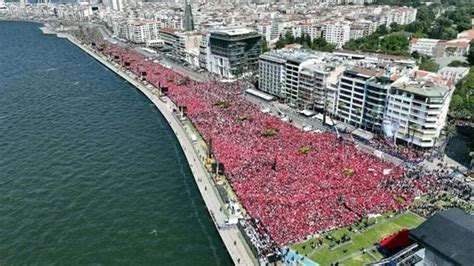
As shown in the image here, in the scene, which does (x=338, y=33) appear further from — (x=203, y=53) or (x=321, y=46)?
(x=203, y=53)

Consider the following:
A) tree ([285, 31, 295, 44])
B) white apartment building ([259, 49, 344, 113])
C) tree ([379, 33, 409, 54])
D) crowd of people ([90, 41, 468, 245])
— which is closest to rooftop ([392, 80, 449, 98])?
crowd of people ([90, 41, 468, 245])

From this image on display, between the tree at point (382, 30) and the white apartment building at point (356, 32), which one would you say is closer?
the white apartment building at point (356, 32)

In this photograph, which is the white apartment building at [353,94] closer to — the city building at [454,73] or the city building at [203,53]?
the city building at [454,73]

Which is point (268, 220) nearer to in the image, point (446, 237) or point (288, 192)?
point (288, 192)

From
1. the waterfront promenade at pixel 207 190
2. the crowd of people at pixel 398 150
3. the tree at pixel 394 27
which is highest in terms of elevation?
the tree at pixel 394 27

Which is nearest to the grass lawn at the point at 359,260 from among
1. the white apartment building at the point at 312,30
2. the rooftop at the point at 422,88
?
the rooftop at the point at 422,88

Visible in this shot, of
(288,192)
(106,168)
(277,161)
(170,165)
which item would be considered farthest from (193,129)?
(288,192)
